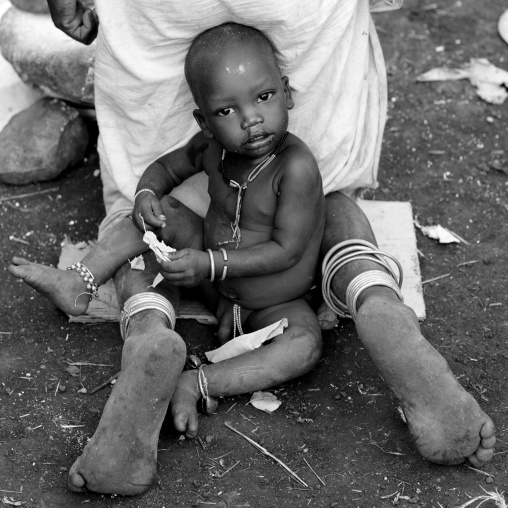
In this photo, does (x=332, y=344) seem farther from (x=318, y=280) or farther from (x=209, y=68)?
(x=209, y=68)

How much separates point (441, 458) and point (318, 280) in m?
0.82

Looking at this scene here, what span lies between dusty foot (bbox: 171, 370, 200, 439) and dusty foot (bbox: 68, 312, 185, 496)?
142 mm

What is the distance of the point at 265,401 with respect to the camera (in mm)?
3066

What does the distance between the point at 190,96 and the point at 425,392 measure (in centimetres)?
134

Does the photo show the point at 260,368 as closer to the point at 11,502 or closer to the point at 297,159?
the point at 297,159

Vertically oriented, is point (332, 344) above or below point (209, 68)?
below

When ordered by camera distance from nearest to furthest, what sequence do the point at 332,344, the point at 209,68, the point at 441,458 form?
the point at 441,458 < the point at 209,68 < the point at 332,344

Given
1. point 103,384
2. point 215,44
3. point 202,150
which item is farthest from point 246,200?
point 103,384

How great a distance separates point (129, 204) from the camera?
352cm

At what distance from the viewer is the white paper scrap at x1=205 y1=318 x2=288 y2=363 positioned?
3.08 metres

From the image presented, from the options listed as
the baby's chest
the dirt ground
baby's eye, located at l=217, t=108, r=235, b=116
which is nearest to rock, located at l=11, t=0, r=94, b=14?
the dirt ground

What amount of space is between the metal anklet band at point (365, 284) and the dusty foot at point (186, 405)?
1.81 feet

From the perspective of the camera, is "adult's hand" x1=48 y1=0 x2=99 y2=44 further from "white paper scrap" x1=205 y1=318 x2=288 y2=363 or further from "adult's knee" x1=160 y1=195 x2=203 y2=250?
"white paper scrap" x1=205 y1=318 x2=288 y2=363

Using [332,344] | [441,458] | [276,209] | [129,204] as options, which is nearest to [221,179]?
[276,209]
